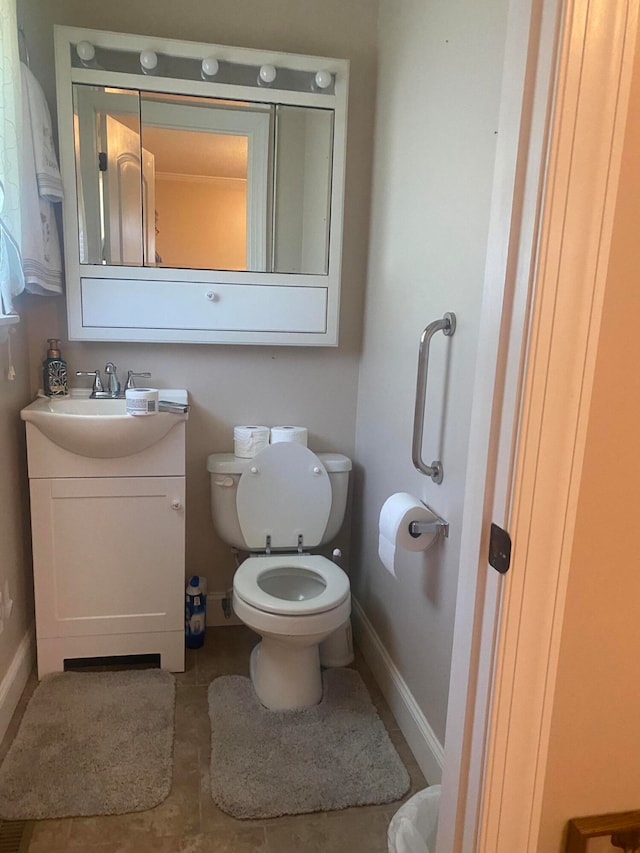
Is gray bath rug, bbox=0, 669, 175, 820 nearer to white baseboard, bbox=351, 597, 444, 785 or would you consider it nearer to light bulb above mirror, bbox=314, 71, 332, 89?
→ white baseboard, bbox=351, 597, 444, 785

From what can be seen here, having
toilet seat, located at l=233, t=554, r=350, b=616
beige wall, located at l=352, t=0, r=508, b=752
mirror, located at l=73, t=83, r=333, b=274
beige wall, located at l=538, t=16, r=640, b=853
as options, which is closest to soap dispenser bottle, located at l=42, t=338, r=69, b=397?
mirror, located at l=73, t=83, r=333, b=274

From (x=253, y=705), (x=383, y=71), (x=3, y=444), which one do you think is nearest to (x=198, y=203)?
(x=383, y=71)

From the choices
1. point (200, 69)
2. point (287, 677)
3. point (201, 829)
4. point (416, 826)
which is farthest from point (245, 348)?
point (416, 826)

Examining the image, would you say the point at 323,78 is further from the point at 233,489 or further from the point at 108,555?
the point at 108,555

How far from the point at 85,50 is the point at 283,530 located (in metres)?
1.77

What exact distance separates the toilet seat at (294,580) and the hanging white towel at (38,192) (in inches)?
46.1

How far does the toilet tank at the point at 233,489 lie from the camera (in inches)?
91.1

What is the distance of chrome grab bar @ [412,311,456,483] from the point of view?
164 cm

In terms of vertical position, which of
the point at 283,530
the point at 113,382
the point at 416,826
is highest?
the point at 113,382

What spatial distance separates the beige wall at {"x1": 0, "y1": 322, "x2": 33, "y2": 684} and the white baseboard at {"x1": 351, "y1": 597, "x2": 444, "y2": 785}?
4.06 ft

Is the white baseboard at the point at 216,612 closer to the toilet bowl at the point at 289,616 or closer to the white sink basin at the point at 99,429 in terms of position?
the toilet bowl at the point at 289,616

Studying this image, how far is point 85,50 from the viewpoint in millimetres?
2064

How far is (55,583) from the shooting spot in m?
2.15

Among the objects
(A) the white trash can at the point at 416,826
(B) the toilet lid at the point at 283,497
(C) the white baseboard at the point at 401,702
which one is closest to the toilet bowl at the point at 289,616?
(B) the toilet lid at the point at 283,497
